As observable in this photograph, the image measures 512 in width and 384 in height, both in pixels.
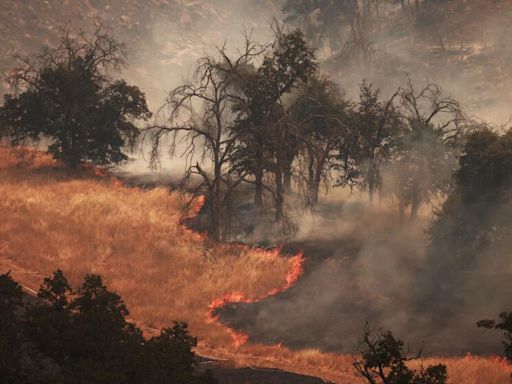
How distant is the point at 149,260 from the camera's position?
22.5 m

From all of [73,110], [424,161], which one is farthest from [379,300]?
[73,110]

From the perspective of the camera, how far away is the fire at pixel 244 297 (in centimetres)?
1833

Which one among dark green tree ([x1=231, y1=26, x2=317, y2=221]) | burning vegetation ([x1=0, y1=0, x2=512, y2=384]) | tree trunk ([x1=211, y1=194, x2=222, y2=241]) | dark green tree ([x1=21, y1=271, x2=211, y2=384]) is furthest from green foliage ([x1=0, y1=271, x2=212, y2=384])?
tree trunk ([x1=211, y1=194, x2=222, y2=241])

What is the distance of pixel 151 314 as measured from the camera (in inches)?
743

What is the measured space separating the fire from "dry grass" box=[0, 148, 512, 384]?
169 millimetres

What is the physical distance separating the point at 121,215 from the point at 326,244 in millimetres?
9519

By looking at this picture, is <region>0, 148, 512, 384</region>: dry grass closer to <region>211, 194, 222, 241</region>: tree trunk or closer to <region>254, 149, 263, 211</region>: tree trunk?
<region>211, 194, 222, 241</region>: tree trunk

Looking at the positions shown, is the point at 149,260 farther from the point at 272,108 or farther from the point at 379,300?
the point at 272,108

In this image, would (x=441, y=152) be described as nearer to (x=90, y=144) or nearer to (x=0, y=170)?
(x=90, y=144)

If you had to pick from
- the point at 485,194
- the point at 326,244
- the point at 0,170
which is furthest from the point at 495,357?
the point at 0,170

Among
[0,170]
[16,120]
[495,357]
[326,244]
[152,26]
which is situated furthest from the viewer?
[152,26]

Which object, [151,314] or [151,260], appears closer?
[151,314]

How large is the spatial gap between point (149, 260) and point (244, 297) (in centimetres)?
433

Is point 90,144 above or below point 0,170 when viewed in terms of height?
above
